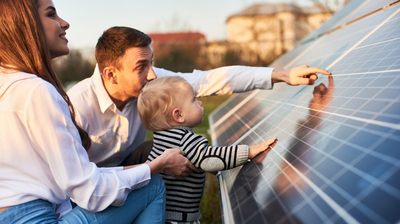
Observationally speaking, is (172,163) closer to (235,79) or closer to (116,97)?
(116,97)

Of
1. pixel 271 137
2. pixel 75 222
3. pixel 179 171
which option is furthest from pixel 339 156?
pixel 75 222

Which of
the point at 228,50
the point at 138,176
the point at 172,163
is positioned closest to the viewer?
the point at 138,176

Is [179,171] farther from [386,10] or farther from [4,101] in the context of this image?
[386,10]

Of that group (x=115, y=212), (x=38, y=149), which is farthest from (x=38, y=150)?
(x=115, y=212)

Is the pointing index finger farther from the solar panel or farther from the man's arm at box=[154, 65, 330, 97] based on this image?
the man's arm at box=[154, 65, 330, 97]

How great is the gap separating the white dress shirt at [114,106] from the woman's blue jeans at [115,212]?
112cm

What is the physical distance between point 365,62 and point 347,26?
1.75m

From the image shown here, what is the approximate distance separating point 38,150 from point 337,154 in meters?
1.34

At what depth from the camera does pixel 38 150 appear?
1.80 metres

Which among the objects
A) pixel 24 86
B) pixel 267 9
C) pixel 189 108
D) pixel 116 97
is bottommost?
pixel 267 9

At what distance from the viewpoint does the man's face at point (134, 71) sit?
3125 millimetres

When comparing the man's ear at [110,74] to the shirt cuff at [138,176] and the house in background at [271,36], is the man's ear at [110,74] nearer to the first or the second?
the shirt cuff at [138,176]

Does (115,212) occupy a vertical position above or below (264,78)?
below

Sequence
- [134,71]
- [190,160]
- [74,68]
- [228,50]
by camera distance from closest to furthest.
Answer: [190,160], [134,71], [74,68], [228,50]
